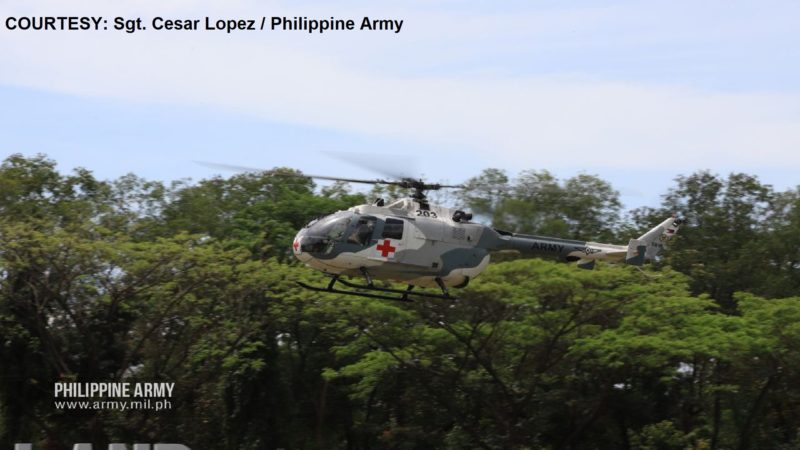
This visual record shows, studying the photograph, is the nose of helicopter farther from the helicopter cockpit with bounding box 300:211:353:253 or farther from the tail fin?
the tail fin

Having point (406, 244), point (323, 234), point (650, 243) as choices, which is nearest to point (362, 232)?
point (323, 234)

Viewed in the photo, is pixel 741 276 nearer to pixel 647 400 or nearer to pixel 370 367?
pixel 647 400

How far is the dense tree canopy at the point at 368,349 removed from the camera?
122ft

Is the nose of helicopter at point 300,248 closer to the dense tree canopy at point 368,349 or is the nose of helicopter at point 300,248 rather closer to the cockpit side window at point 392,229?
the cockpit side window at point 392,229

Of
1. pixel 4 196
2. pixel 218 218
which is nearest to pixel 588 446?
→ pixel 218 218

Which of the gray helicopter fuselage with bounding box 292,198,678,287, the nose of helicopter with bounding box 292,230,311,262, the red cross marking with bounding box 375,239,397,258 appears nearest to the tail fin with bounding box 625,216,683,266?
the gray helicopter fuselage with bounding box 292,198,678,287

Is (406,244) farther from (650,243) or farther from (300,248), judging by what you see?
(650,243)

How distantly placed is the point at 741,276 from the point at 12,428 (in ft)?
86.6

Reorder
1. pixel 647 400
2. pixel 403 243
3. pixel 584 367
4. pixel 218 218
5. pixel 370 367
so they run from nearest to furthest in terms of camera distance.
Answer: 1. pixel 403 243
2. pixel 370 367
3. pixel 584 367
4. pixel 647 400
5. pixel 218 218

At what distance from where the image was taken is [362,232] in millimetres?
25250

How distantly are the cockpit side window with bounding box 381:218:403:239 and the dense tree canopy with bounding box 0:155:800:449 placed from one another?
29.3ft

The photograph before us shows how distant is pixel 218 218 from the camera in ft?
172

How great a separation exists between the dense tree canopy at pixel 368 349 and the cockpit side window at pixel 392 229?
29.3 ft

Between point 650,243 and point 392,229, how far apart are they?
6680 mm
